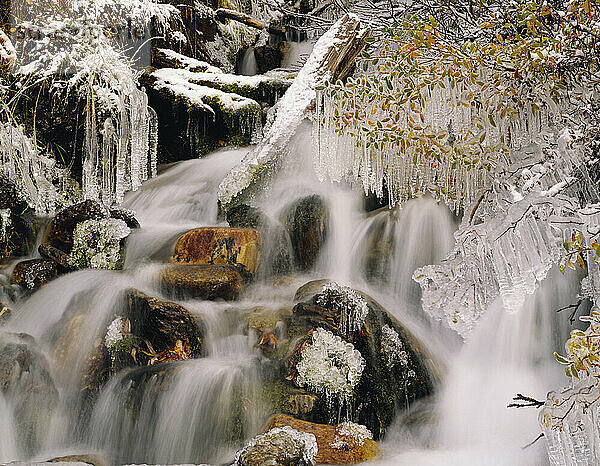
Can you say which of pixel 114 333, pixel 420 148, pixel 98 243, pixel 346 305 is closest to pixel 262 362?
pixel 346 305

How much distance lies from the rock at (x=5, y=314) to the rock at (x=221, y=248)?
1.50 m

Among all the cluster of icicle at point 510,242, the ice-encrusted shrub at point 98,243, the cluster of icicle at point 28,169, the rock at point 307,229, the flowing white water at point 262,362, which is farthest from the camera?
the cluster of icicle at point 28,169

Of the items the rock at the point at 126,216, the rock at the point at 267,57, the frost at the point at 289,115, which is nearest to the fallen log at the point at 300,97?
the frost at the point at 289,115

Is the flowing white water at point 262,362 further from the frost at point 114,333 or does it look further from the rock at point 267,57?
the rock at point 267,57

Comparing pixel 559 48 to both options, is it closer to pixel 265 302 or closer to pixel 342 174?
pixel 342 174

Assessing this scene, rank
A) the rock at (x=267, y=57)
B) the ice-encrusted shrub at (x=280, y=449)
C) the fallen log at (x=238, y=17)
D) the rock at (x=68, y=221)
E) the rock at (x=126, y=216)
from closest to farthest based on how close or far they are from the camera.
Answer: the ice-encrusted shrub at (x=280, y=449) → the rock at (x=68, y=221) → the rock at (x=126, y=216) → the fallen log at (x=238, y=17) → the rock at (x=267, y=57)

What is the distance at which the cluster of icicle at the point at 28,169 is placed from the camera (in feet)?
21.0

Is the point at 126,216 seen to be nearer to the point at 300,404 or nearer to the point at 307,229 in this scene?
the point at 307,229

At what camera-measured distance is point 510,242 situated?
10.6ft

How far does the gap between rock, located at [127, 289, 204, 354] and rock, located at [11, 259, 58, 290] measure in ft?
4.01

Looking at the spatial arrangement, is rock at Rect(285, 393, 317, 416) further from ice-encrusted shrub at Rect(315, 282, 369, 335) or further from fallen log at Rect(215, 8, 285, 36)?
fallen log at Rect(215, 8, 285, 36)

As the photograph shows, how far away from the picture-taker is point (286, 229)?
6.04 metres

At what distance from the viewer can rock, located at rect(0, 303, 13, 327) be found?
4965mm

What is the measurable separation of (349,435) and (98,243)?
3364 mm
